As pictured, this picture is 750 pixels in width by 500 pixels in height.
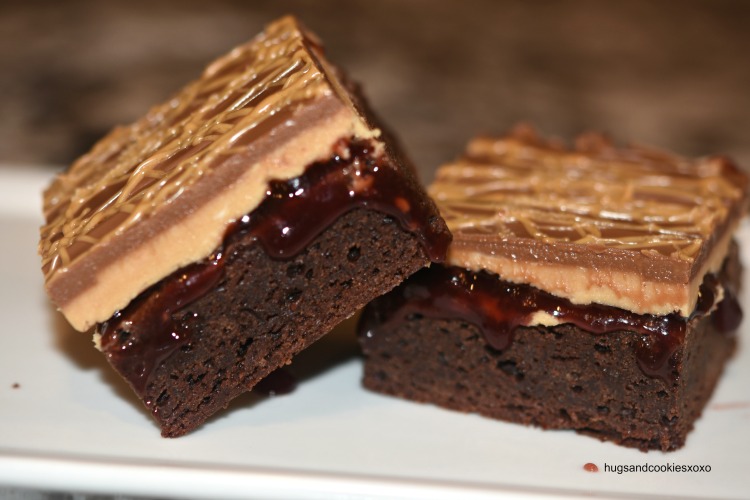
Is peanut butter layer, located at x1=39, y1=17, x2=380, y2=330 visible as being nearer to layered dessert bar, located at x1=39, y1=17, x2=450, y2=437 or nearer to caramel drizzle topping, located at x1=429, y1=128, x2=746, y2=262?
layered dessert bar, located at x1=39, y1=17, x2=450, y2=437

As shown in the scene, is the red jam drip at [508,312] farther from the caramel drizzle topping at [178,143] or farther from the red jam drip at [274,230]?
the caramel drizzle topping at [178,143]

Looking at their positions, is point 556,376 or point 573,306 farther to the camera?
point 556,376

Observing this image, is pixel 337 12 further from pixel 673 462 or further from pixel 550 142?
pixel 673 462

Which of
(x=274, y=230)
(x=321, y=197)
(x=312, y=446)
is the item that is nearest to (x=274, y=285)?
(x=274, y=230)

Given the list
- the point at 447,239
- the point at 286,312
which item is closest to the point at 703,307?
the point at 447,239

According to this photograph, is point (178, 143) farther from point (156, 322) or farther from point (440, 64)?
point (440, 64)

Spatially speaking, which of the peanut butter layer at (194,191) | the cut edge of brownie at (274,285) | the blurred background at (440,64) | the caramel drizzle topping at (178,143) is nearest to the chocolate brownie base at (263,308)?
the cut edge of brownie at (274,285)
